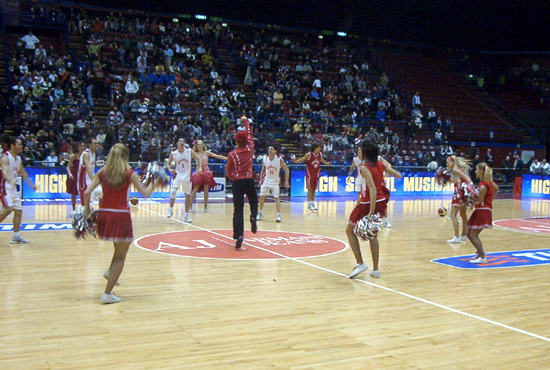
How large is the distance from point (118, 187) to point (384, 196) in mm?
3509

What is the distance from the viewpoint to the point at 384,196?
7.46 m

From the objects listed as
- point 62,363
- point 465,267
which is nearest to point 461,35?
point 465,267

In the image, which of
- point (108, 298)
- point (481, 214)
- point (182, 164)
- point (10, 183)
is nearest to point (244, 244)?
point (481, 214)

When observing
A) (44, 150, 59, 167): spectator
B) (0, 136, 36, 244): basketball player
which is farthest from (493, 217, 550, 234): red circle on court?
(44, 150, 59, 167): spectator

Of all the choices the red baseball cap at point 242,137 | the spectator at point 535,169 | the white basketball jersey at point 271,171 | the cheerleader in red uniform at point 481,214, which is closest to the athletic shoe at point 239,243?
the red baseball cap at point 242,137

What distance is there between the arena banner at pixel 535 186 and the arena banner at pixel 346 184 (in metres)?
3.91

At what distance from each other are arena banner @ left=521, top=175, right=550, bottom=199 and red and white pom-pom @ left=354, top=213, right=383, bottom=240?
2102cm

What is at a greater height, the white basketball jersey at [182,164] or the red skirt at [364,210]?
the white basketball jersey at [182,164]

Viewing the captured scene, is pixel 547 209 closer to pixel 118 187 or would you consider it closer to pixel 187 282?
pixel 187 282

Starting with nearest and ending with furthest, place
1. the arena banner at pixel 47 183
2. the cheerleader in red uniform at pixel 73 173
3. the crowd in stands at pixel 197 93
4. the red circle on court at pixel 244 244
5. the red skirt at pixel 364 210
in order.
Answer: the red skirt at pixel 364 210
the red circle on court at pixel 244 244
the cheerleader in red uniform at pixel 73 173
the arena banner at pixel 47 183
the crowd in stands at pixel 197 93

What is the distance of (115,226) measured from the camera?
19.1ft

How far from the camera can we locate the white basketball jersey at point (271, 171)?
45.9ft

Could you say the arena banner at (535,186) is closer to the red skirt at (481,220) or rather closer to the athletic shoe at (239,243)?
the red skirt at (481,220)

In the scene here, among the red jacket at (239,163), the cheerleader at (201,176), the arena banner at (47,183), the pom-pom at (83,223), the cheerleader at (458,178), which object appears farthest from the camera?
the arena banner at (47,183)
